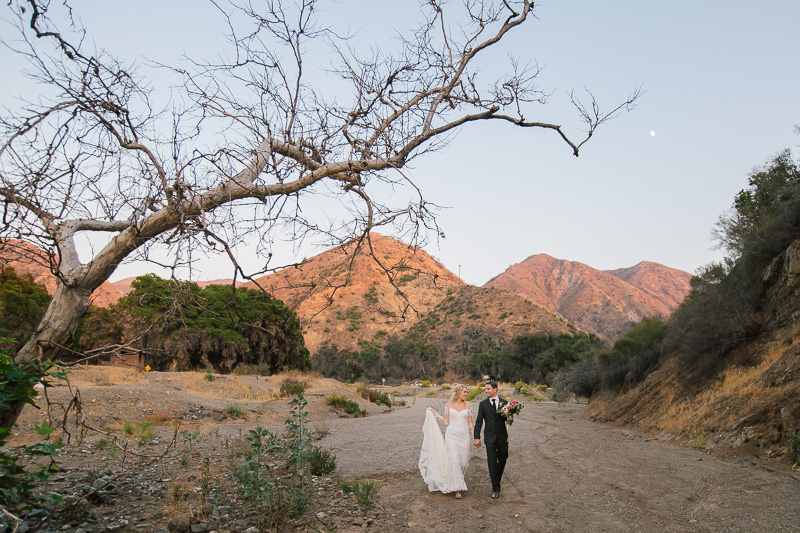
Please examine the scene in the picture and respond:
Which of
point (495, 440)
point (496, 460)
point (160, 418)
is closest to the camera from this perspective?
point (496, 460)

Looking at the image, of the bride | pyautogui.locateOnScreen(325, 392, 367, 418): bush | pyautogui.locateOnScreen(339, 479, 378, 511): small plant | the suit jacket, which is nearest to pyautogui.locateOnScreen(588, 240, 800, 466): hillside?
the suit jacket

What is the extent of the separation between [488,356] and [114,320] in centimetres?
3854

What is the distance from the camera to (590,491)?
754cm

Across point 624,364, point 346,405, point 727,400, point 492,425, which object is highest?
point 624,364

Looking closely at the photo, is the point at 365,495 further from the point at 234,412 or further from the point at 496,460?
the point at 234,412

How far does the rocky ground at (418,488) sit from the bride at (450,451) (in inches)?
9.4

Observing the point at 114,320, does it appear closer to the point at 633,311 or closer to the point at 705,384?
the point at 705,384

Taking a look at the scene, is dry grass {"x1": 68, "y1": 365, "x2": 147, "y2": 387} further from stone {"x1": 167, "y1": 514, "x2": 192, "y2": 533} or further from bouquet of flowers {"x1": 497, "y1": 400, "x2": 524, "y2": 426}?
bouquet of flowers {"x1": 497, "y1": 400, "x2": 524, "y2": 426}

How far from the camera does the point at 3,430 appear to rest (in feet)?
9.01

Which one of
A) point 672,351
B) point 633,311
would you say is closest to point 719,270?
point 672,351

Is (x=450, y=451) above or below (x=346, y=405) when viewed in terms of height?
above

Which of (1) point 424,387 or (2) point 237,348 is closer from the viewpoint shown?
(2) point 237,348

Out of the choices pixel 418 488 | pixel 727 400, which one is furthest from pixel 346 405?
pixel 727 400

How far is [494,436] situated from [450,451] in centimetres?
74
